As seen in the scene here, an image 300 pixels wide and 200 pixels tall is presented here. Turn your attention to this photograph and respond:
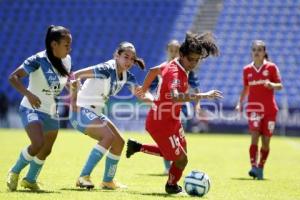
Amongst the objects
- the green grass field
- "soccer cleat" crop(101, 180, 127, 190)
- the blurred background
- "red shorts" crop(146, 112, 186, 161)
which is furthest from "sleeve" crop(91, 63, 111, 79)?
the blurred background

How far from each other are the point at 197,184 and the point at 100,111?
1741mm

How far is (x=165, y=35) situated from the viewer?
33.6 meters

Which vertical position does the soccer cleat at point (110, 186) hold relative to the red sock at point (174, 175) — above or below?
below

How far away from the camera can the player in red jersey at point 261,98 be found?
12500mm

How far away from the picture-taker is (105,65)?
9.50 meters

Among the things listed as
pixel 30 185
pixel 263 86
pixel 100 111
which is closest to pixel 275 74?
pixel 263 86

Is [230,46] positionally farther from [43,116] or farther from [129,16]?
[43,116]

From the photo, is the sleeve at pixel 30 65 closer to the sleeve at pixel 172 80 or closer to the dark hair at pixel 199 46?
the sleeve at pixel 172 80

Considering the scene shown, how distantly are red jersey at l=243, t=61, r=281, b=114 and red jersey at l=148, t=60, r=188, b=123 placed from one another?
156 inches

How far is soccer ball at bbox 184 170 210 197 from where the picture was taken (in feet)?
28.9

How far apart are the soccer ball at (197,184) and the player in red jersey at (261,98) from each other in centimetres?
365

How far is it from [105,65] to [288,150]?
11.7 metres

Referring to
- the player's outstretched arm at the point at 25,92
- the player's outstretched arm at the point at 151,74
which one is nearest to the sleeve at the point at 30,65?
the player's outstretched arm at the point at 25,92

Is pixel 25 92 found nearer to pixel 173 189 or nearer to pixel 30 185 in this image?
pixel 30 185
